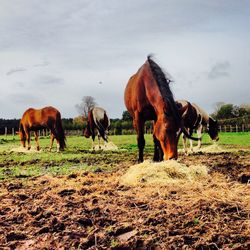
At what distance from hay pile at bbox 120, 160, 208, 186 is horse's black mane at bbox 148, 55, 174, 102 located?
149 cm

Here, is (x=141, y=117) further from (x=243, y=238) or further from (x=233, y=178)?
(x=243, y=238)

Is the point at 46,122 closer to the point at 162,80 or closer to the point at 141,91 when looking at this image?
the point at 141,91

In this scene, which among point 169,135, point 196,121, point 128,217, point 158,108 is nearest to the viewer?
point 128,217

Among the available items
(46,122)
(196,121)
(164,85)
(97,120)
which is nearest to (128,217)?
(164,85)

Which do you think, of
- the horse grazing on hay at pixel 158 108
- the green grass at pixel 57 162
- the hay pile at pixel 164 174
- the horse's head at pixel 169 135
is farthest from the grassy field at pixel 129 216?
the green grass at pixel 57 162

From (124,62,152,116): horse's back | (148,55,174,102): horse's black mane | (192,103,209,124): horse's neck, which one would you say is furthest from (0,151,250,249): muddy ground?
(192,103,209,124): horse's neck

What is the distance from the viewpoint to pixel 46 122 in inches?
841

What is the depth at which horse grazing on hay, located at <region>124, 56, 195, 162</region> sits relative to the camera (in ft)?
24.7

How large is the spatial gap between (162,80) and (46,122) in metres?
13.7

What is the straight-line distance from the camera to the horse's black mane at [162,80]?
805 cm

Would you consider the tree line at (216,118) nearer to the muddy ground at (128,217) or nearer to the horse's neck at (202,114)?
the horse's neck at (202,114)

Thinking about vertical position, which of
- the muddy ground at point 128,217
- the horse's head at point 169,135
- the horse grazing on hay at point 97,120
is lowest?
the muddy ground at point 128,217

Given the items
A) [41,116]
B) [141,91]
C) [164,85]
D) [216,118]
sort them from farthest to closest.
→ [216,118], [41,116], [141,91], [164,85]

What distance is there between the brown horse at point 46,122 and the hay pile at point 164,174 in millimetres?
13742
